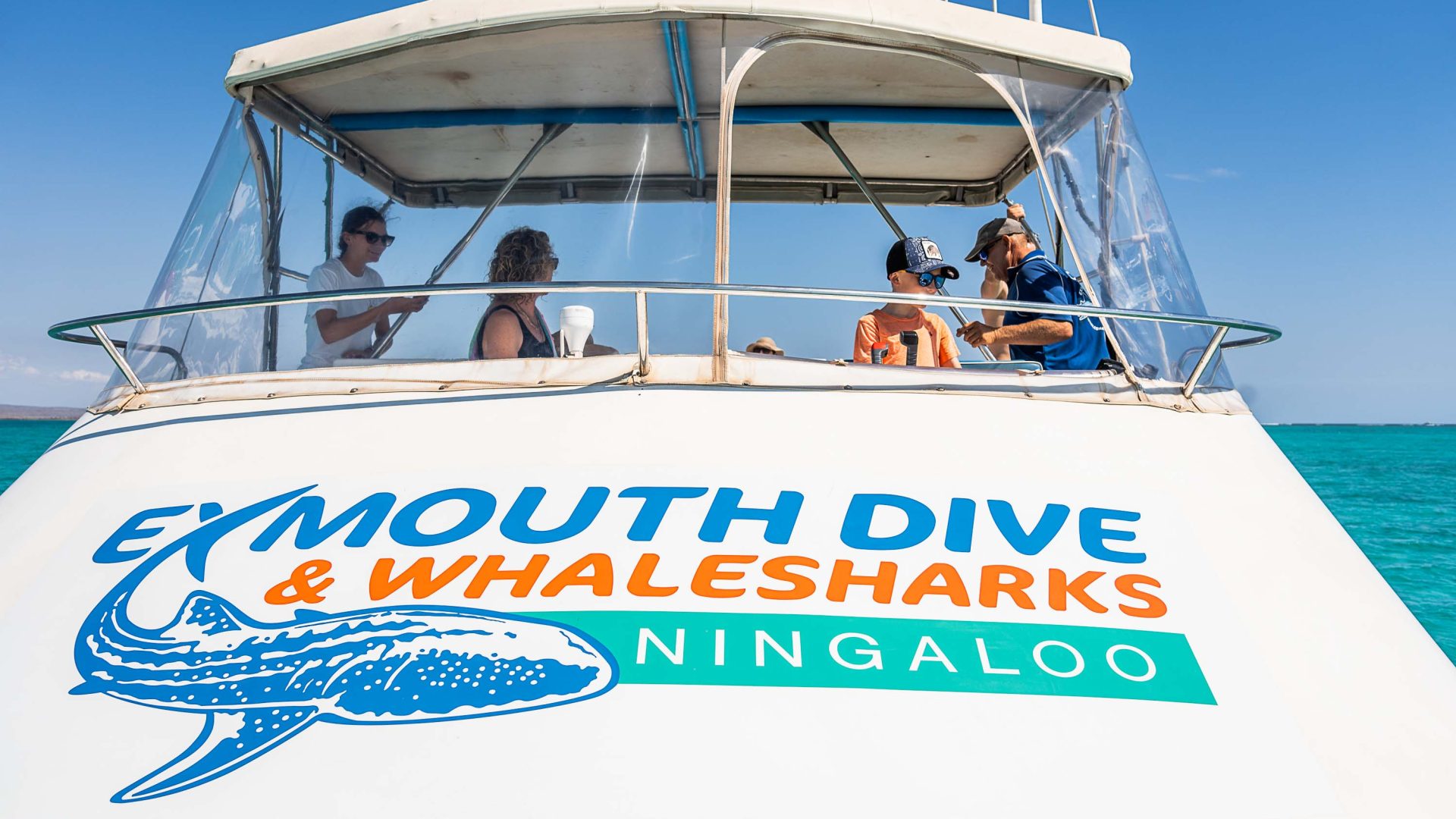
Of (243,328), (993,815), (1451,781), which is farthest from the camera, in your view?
(243,328)

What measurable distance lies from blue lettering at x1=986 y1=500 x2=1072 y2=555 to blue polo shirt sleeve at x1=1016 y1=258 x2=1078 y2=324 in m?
1.23

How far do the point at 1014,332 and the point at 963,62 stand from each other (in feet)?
3.31

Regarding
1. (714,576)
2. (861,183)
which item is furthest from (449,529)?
(861,183)

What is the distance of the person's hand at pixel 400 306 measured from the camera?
9.52ft

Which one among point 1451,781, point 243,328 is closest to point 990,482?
point 1451,781

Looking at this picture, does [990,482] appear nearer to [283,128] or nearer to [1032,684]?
[1032,684]

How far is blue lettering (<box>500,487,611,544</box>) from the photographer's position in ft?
7.00

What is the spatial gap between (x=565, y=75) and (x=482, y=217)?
0.59 meters

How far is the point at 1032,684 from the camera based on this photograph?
1.82 meters

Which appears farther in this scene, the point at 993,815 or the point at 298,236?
the point at 298,236

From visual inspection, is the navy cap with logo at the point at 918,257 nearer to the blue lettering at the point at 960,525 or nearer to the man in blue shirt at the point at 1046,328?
the man in blue shirt at the point at 1046,328

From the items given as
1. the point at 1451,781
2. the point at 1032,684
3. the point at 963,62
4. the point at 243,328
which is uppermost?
the point at 963,62

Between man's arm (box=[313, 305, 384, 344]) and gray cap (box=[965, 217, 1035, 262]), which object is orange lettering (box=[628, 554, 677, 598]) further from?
gray cap (box=[965, 217, 1035, 262])

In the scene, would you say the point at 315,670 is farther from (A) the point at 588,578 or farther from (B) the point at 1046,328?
(B) the point at 1046,328
